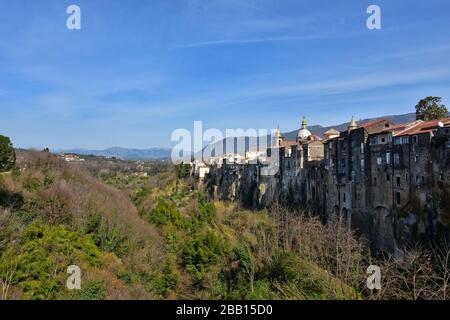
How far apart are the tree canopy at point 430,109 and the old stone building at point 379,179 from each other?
28.9 feet

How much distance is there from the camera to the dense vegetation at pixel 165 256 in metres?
20.1

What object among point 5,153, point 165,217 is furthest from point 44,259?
point 165,217

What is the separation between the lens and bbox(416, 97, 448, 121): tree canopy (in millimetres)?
47625

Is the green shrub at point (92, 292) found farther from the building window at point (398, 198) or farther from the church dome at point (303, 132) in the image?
the church dome at point (303, 132)

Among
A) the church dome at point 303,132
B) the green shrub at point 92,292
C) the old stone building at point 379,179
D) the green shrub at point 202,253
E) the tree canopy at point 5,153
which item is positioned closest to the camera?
the green shrub at point 92,292

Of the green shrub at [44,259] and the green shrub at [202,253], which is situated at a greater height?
the green shrub at [44,259]

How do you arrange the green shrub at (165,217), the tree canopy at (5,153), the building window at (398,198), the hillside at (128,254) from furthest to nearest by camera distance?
the green shrub at (165,217) < the tree canopy at (5,153) < the building window at (398,198) < the hillside at (128,254)

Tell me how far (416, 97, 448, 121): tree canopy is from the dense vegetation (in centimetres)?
2026

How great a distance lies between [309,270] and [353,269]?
6.00m

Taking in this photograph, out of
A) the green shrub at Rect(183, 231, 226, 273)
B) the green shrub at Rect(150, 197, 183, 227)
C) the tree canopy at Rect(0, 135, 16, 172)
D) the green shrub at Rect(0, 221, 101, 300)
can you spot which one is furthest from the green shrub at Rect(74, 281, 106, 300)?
the green shrub at Rect(150, 197, 183, 227)

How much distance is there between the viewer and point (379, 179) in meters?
37.9

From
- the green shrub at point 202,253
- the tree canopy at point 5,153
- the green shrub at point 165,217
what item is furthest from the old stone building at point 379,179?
the tree canopy at point 5,153
